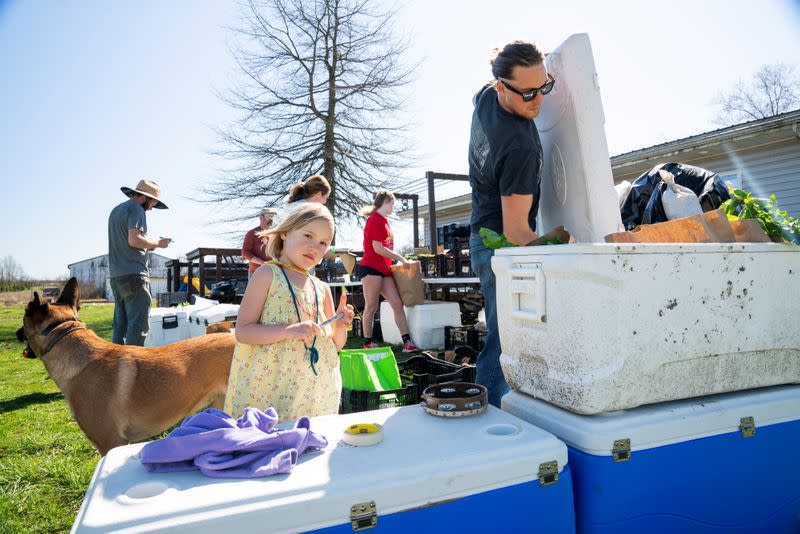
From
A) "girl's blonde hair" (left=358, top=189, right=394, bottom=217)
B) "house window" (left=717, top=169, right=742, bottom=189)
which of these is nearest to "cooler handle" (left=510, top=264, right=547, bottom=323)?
"girl's blonde hair" (left=358, top=189, right=394, bottom=217)

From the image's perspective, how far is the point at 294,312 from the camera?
1797 mm

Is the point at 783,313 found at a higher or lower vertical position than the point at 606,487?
higher

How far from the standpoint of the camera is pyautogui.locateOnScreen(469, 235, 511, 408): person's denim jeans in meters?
1.92

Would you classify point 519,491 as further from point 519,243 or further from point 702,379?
point 519,243

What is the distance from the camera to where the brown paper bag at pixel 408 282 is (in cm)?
569

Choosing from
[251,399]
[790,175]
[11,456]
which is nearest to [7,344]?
[11,456]

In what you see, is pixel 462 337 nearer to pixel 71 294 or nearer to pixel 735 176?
pixel 71 294

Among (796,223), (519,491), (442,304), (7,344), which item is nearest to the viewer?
(519,491)

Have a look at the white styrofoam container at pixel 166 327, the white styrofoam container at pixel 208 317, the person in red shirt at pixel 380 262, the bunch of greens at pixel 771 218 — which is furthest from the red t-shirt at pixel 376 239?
the bunch of greens at pixel 771 218

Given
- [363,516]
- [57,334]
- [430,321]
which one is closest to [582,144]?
[363,516]

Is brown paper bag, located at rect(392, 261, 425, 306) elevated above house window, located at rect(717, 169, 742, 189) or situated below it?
below

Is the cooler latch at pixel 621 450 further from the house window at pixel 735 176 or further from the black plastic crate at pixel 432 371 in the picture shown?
the house window at pixel 735 176

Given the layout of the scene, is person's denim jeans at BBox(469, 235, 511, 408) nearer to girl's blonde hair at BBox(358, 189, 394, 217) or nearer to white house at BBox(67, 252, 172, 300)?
girl's blonde hair at BBox(358, 189, 394, 217)

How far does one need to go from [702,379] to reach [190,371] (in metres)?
2.30
